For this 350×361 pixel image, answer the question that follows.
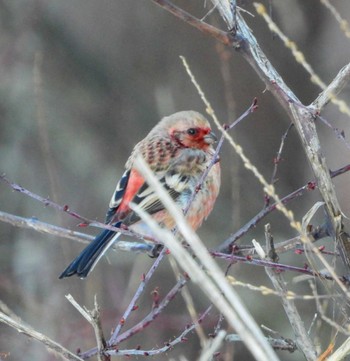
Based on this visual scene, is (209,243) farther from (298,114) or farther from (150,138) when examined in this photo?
(298,114)

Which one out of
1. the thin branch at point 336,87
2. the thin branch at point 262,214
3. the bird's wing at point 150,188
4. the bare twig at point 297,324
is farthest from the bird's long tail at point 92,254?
the thin branch at point 336,87

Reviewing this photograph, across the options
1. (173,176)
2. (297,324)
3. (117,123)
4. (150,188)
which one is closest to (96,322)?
(297,324)

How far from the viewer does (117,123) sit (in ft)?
31.4

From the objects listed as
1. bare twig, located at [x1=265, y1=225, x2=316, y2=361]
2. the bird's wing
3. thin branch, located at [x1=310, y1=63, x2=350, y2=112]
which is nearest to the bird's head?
the bird's wing

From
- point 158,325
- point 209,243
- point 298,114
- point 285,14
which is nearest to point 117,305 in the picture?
point 158,325

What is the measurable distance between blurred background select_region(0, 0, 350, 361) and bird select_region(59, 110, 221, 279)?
1.35 meters

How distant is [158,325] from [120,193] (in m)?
2.35

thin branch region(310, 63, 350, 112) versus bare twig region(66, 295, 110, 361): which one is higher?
thin branch region(310, 63, 350, 112)

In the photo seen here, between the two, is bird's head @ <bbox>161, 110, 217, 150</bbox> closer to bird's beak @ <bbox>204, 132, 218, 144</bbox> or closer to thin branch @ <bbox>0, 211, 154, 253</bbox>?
bird's beak @ <bbox>204, 132, 218, 144</bbox>

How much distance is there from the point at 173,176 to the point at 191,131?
0.47 metres

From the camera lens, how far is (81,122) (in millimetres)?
9789

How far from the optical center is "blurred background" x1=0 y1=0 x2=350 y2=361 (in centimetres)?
836

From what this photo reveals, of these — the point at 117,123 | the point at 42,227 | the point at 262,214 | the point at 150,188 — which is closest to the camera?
the point at 262,214

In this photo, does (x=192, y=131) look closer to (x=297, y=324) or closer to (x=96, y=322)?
(x=297, y=324)
